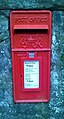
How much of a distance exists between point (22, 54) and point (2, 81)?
1.28ft

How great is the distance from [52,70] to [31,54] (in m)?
0.30

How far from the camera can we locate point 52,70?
116 inches

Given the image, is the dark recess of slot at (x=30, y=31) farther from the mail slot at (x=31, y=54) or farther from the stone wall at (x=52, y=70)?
the stone wall at (x=52, y=70)

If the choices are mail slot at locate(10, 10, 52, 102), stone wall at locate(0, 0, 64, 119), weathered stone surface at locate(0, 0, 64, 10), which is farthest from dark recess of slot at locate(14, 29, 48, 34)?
weathered stone surface at locate(0, 0, 64, 10)

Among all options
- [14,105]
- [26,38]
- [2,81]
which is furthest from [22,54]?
[14,105]

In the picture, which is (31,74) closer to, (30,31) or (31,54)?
(31,54)

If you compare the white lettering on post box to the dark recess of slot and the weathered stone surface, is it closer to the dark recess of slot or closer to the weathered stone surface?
the dark recess of slot

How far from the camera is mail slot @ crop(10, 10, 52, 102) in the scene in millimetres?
2746

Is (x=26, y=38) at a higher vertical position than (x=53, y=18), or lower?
lower

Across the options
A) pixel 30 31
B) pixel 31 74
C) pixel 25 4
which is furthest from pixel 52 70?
pixel 25 4

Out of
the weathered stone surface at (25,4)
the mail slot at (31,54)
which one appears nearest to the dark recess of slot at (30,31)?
the mail slot at (31,54)

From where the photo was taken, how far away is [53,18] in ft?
9.16

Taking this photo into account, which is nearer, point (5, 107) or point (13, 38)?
point (13, 38)

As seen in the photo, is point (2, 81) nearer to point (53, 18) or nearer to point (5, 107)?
point (5, 107)
